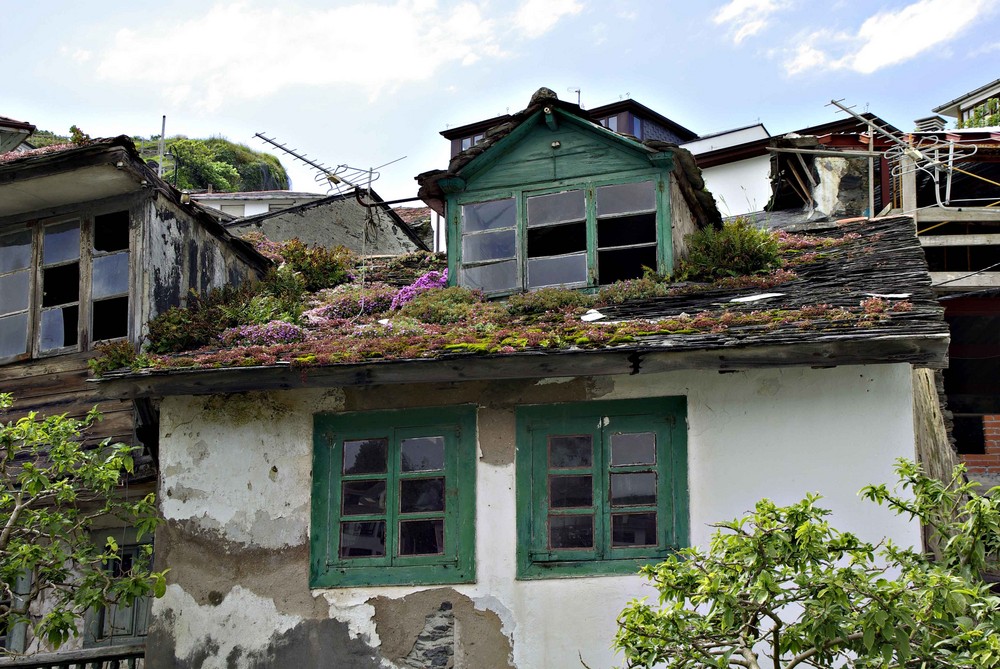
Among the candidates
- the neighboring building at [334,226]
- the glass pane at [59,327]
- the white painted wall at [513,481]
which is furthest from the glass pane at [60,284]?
the neighboring building at [334,226]

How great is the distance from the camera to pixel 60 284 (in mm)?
12117

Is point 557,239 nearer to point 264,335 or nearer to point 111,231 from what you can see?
point 264,335

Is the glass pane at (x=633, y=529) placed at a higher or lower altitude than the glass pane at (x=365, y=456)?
lower

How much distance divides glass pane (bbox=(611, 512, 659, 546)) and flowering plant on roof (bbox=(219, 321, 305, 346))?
3.75 m

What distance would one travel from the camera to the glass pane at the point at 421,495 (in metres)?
9.60

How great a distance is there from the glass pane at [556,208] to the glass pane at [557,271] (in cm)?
45

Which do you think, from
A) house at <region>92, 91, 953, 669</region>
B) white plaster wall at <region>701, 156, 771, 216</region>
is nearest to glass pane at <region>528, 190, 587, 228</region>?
house at <region>92, 91, 953, 669</region>

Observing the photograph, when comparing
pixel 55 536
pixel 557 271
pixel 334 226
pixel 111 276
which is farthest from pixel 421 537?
pixel 334 226

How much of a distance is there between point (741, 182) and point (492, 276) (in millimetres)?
17503

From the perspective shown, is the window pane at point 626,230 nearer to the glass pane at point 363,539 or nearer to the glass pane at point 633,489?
the glass pane at point 633,489

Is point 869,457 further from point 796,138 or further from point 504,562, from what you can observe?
point 796,138

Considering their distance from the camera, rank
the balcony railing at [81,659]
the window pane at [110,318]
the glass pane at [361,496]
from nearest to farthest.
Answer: the balcony railing at [81,659], the glass pane at [361,496], the window pane at [110,318]

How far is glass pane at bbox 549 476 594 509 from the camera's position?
9.25 meters

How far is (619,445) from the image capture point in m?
9.31
